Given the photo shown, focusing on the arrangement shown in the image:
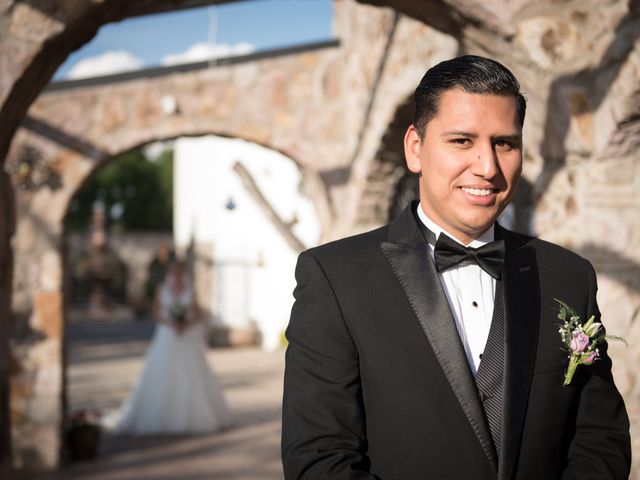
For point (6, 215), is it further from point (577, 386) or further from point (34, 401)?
point (34, 401)

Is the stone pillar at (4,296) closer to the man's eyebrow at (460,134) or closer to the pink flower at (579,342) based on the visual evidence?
the man's eyebrow at (460,134)

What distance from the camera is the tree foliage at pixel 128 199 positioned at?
40.3 metres

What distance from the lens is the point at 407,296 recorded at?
5.34ft

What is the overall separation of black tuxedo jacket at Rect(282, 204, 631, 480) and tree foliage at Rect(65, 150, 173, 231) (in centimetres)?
3969

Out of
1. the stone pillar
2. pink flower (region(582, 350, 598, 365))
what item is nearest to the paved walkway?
the stone pillar

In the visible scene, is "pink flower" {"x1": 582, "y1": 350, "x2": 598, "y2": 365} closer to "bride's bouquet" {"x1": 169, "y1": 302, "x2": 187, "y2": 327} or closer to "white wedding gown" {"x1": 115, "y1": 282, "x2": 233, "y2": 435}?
"white wedding gown" {"x1": 115, "y1": 282, "x2": 233, "y2": 435}

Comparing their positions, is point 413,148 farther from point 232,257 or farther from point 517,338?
point 232,257

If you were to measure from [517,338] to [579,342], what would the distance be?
11 cm

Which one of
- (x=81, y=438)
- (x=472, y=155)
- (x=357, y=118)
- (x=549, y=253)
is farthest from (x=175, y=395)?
(x=472, y=155)

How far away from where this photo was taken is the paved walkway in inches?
268

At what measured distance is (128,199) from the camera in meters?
41.5

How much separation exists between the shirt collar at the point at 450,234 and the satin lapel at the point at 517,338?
0.04 metres

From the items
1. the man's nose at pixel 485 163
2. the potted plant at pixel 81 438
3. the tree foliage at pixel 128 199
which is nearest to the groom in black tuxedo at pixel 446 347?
the man's nose at pixel 485 163

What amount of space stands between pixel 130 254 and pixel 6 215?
27.8 m
